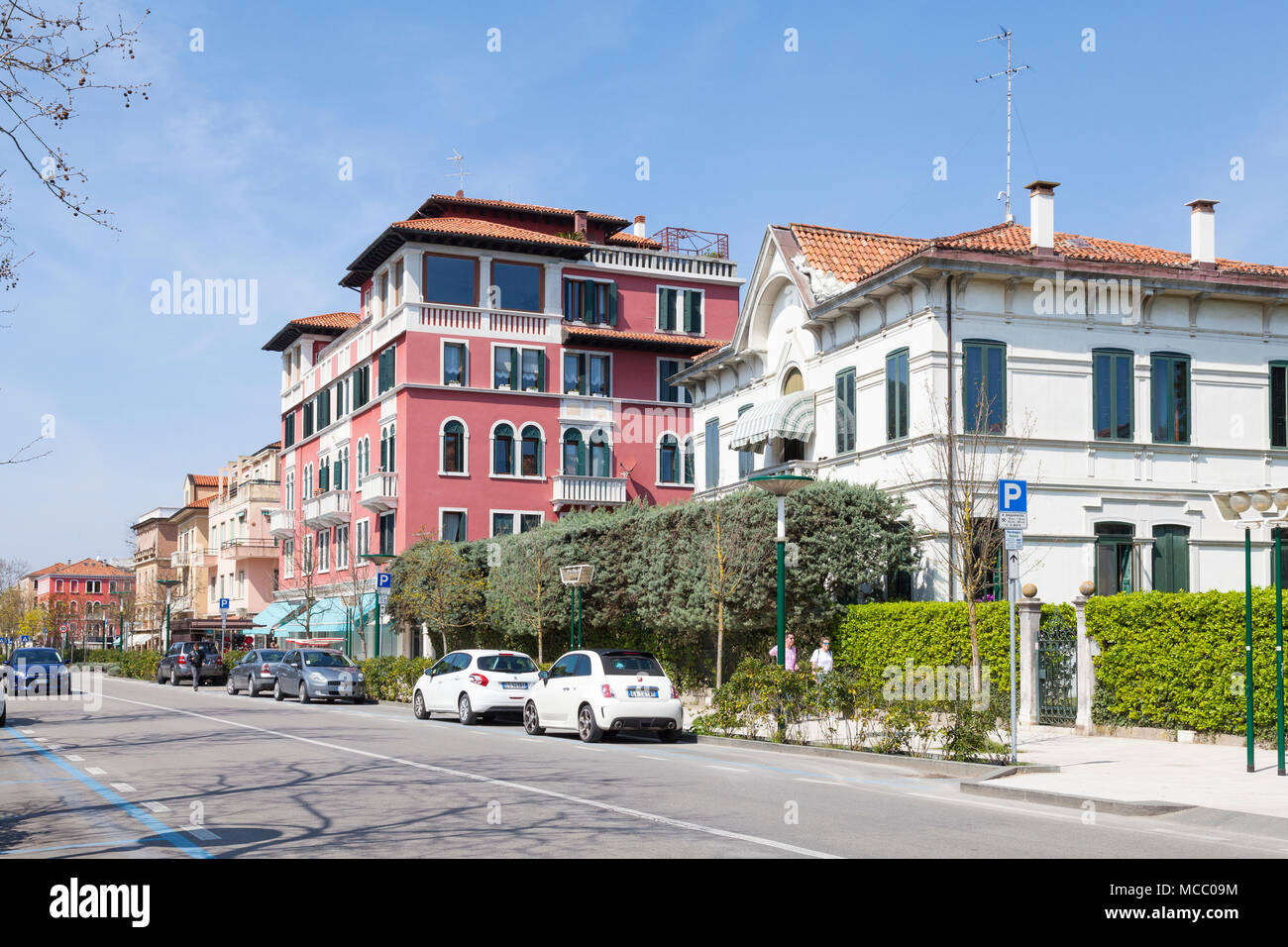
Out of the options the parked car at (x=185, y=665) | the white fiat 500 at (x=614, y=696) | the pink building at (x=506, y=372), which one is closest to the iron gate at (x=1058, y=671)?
the white fiat 500 at (x=614, y=696)

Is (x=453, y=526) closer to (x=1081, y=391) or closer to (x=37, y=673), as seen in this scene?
(x=37, y=673)

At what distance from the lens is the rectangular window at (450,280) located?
2030 inches

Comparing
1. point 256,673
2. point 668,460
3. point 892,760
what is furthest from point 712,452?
point 892,760

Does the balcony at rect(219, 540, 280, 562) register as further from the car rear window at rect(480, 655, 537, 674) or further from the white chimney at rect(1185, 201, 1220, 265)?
the white chimney at rect(1185, 201, 1220, 265)

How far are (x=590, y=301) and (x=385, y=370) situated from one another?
896 centimetres

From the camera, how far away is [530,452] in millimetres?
53656

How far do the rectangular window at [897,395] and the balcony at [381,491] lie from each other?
25.3m

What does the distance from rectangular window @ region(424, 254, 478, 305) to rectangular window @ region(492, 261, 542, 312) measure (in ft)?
3.51

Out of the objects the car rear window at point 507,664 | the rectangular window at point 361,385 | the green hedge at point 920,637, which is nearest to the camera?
the green hedge at point 920,637

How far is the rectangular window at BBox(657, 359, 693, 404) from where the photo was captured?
5697 cm

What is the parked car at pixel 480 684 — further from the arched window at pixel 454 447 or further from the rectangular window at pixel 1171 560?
the arched window at pixel 454 447

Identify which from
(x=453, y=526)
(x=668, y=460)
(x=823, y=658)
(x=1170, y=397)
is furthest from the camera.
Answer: (x=668, y=460)
